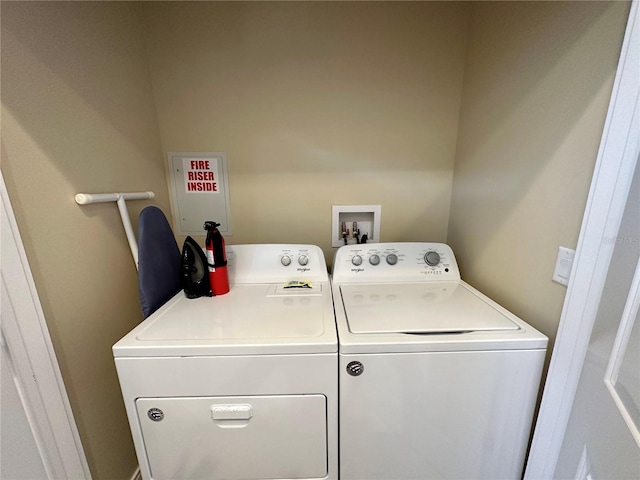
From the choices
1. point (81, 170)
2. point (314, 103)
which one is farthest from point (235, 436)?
point (314, 103)

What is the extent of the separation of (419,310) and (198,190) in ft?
4.50

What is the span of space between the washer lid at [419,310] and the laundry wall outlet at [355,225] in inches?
16.1

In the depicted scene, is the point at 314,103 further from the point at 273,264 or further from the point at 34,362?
the point at 34,362

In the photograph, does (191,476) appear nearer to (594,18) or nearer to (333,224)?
(333,224)

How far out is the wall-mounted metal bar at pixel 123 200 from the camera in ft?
3.16

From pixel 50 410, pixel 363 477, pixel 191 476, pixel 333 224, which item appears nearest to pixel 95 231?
pixel 50 410

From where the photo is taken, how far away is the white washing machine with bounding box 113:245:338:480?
0.80 meters

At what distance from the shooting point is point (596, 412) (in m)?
0.67

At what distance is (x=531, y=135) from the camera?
0.96 metres

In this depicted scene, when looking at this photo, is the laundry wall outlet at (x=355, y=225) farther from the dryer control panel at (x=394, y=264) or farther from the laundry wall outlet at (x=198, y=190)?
the laundry wall outlet at (x=198, y=190)

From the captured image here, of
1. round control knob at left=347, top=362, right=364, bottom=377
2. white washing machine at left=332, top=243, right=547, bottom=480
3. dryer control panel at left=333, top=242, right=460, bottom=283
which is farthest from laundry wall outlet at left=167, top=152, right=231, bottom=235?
round control knob at left=347, top=362, right=364, bottom=377

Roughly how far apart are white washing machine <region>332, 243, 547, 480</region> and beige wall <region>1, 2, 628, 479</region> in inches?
9.4

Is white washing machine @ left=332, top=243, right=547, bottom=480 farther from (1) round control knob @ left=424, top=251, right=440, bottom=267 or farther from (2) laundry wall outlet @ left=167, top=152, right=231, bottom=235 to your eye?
(2) laundry wall outlet @ left=167, top=152, right=231, bottom=235

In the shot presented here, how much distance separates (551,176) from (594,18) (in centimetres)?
44
